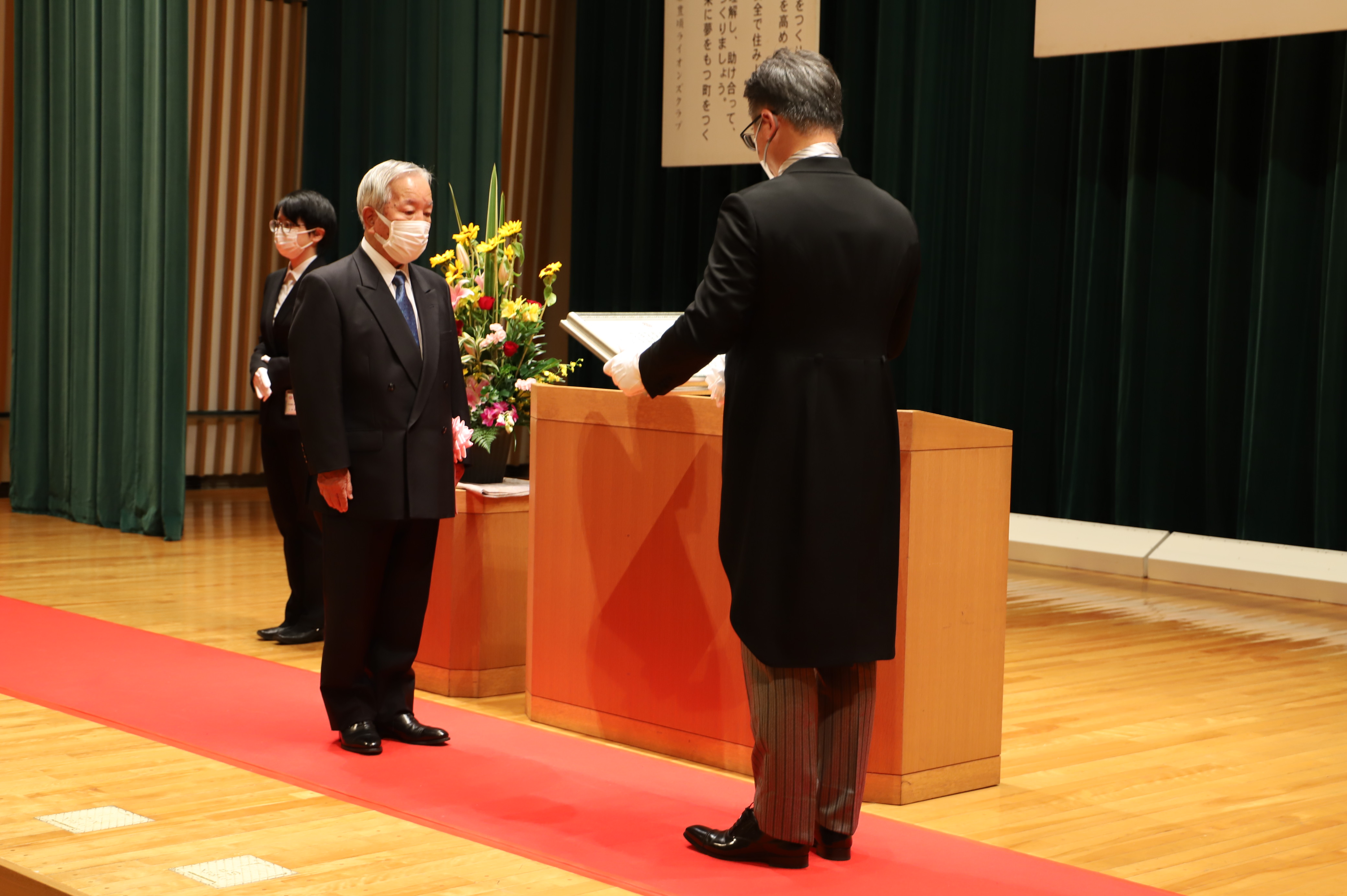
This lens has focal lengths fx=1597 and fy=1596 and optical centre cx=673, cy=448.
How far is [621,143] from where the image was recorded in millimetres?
10281

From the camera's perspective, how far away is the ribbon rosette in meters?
4.06

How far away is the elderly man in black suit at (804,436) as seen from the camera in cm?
276

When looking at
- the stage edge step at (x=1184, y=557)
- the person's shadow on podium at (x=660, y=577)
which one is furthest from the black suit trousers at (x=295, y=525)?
the stage edge step at (x=1184, y=557)

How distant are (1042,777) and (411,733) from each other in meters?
1.46

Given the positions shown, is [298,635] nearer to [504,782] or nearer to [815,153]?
[504,782]

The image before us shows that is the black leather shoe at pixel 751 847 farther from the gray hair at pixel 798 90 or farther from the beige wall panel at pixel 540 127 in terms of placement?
the beige wall panel at pixel 540 127

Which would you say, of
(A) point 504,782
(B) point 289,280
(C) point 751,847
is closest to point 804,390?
(C) point 751,847

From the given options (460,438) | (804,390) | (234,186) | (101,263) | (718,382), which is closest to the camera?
(804,390)

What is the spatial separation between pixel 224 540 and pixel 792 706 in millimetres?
5270

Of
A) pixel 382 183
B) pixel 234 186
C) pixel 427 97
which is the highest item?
pixel 427 97

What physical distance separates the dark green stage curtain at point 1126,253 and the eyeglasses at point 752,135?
4881mm

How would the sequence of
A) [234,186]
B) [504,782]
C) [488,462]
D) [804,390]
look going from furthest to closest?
[234,186] → [488,462] → [504,782] → [804,390]

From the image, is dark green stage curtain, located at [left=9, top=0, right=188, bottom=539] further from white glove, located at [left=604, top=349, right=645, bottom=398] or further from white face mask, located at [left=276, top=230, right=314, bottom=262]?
white glove, located at [left=604, top=349, right=645, bottom=398]

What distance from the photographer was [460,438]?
407cm
